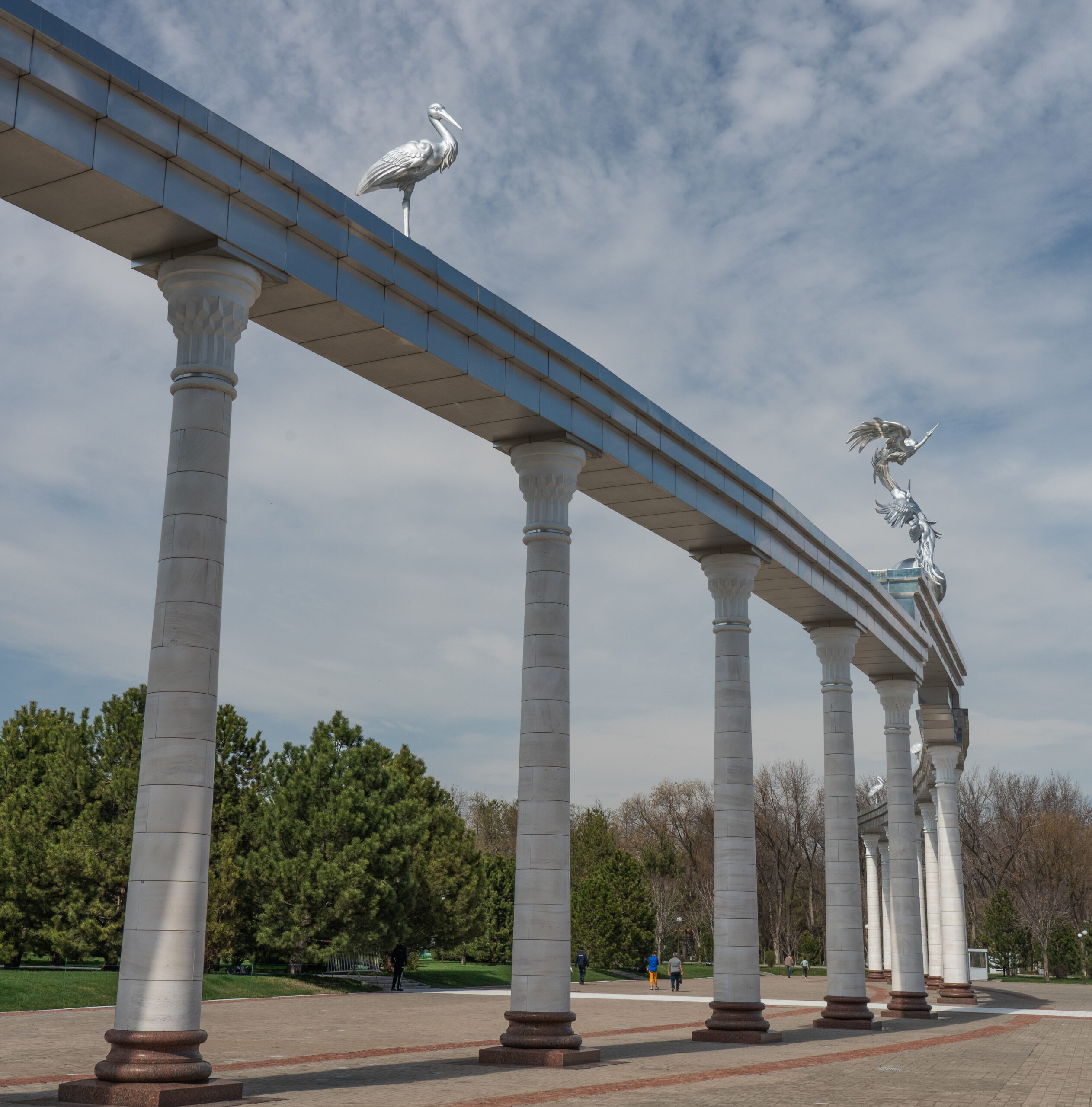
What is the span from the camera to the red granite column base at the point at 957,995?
44.3m

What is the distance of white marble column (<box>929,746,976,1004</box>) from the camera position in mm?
44219

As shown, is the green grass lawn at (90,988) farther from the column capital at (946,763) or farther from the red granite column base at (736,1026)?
the column capital at (946,763)

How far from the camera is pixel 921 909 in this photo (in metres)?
62.0

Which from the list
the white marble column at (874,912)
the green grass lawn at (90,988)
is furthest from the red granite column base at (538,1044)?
the white marble column at (874,912)

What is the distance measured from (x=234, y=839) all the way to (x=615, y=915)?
28626 mm

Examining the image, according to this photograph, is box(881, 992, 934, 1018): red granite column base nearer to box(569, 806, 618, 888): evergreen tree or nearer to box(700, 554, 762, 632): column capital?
box(700, 554, 762, 632): column capital

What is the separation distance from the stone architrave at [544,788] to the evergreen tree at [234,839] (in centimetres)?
2501

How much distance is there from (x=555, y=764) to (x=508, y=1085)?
5365mm

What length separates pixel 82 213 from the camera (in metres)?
14.2

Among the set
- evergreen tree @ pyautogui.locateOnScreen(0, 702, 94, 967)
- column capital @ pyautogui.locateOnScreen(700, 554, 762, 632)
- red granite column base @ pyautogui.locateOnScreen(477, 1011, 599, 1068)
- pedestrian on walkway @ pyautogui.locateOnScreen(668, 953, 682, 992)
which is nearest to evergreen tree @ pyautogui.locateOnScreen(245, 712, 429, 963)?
evergreen tree @ pyautogui.locateOnScreen(0, 702, 94, 967)

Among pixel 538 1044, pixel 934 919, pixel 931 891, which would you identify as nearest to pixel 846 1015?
pixel 538 1044

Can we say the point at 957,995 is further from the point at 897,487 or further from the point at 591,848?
the point at 591,848

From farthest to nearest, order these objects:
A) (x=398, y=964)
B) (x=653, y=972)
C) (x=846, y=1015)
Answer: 1. (x=653, y=972)
2. (x=398, y=964)
3. (x=846, y=1015)

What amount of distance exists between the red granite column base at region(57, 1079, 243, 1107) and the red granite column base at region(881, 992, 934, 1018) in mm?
26921
